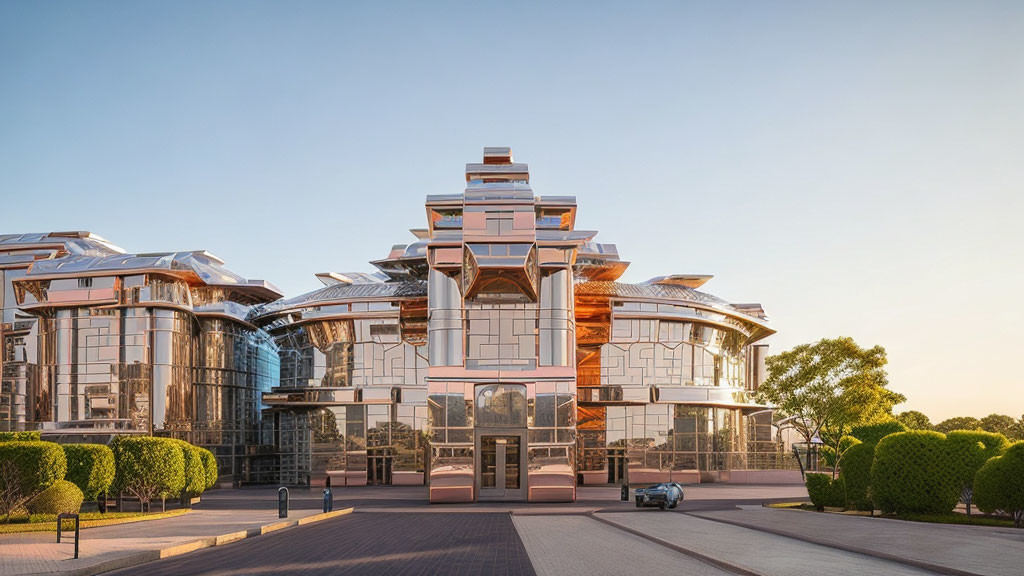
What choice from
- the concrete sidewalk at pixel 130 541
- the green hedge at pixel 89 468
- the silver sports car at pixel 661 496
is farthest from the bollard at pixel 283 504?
the silver sports car at pixel 661 496

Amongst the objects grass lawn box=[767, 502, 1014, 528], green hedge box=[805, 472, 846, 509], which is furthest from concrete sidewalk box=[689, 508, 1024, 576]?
green hedge box=[805, 472, 846, 509]

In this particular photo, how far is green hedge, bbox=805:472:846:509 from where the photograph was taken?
3206cm

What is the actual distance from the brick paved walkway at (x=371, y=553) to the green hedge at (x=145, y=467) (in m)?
7.11

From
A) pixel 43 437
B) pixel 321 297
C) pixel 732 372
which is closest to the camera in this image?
pixel 43 437

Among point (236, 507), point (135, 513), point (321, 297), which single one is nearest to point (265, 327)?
point (321, 297)

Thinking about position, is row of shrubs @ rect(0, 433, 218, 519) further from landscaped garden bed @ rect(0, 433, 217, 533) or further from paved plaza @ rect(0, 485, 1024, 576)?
paved plaza @ rect(0, 485, 1024, 576)

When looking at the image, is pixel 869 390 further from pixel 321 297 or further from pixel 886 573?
pixel 321 297

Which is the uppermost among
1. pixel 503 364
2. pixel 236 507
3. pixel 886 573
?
pixel 503 364

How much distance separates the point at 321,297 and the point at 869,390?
29890 mm

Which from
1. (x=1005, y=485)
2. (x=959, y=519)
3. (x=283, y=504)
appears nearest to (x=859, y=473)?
(x=959, y=519)

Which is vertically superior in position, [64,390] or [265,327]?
[265,327]

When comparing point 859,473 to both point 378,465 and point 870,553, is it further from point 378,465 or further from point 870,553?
point 378,465

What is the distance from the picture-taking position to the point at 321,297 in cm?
5281

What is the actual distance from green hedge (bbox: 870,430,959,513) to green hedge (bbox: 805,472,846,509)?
4467 millimetres
